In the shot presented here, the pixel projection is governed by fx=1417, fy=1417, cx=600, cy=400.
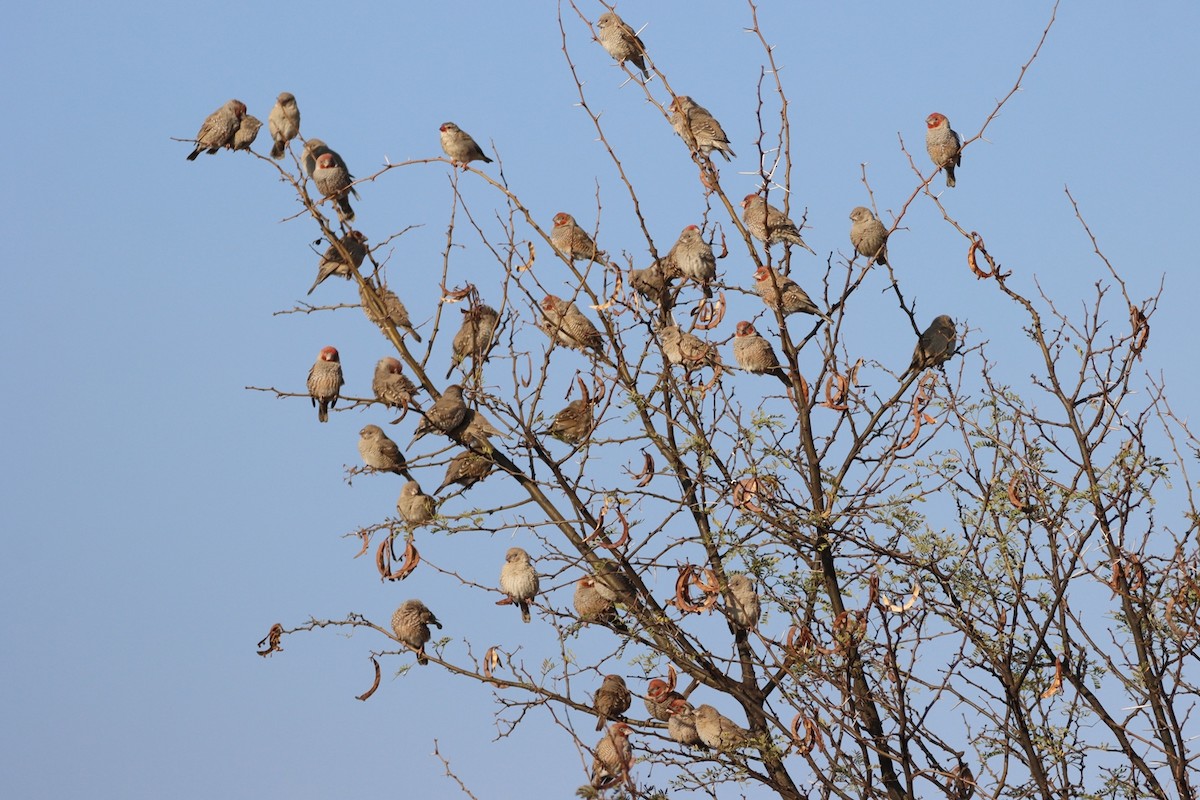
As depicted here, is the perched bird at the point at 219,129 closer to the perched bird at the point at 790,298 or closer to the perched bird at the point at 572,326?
the perched bird at the point at 572,326

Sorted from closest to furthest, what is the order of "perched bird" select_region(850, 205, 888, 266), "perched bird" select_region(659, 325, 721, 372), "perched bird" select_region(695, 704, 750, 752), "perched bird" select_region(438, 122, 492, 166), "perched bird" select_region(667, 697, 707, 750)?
"perched bird" select_region(695, 704, 750, 752), "perched bird" select_region(667, 697, 707, 750), "perched bird" select_region(659, 325, 721, 372), "perched bird" select_region(850, 205, 888, 266), "perched bird" select_region(438, 122, 492, 166)

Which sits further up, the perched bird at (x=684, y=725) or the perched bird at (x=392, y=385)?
the perched bird at (x=392, y=385)

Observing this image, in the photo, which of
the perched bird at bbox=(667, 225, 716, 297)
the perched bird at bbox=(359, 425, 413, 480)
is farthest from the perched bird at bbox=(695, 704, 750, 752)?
the perched bird at bbox=(667, 225, 716, 297)

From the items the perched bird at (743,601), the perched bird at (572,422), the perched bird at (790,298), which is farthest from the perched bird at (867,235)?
the perched bird at (743,601)

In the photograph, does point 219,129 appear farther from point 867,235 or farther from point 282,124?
point 867,235

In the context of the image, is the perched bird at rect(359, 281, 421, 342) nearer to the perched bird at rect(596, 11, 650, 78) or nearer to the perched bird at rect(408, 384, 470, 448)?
the perched bird at rect(408, 384, 470, 448)

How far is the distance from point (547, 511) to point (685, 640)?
1079mm

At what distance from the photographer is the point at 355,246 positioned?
9305 mm

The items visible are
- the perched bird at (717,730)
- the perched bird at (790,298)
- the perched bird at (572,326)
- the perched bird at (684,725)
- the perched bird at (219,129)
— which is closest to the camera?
the perched bird at (717,730)

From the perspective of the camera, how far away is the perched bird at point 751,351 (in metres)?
8.80

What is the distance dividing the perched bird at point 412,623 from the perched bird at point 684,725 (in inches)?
59.6

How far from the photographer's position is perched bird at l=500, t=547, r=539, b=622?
26.8ft

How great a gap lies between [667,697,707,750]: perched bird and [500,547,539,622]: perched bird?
1007 millimetres

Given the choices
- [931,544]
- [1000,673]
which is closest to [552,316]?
[931,544]
